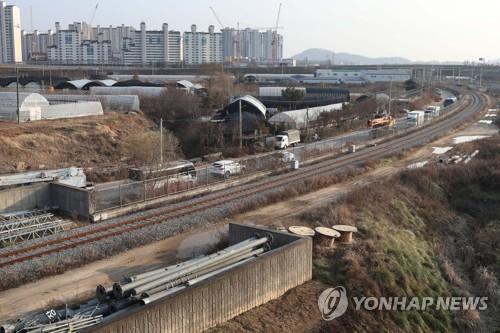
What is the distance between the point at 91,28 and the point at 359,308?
202483 mm

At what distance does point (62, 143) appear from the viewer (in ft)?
115

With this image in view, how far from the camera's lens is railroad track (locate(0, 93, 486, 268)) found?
48.5ft

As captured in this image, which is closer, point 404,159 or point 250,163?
point 250,163

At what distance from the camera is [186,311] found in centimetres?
1010

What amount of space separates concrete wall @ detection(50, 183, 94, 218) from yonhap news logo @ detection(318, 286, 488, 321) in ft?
30.4

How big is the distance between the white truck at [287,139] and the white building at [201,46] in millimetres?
145709

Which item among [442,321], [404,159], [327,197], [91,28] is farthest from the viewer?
[91,28]

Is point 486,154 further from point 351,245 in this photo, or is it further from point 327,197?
point 351,245

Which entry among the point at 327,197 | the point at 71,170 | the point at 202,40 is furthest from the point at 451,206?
the point at 202,40

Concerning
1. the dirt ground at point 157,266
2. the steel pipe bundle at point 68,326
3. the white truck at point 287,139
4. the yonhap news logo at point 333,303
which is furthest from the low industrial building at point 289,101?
the steel pipe bundle at point 68,326

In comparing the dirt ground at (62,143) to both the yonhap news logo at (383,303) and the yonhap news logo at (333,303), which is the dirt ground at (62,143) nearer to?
the yonhap news logo at (333,303)

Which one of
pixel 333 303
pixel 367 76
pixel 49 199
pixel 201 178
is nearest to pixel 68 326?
pixel 333 303

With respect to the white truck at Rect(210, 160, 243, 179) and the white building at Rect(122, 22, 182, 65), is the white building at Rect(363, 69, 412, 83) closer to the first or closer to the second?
the white building at Rect(122, 22, 182, 65)

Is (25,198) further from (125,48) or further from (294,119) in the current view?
(125,48)
